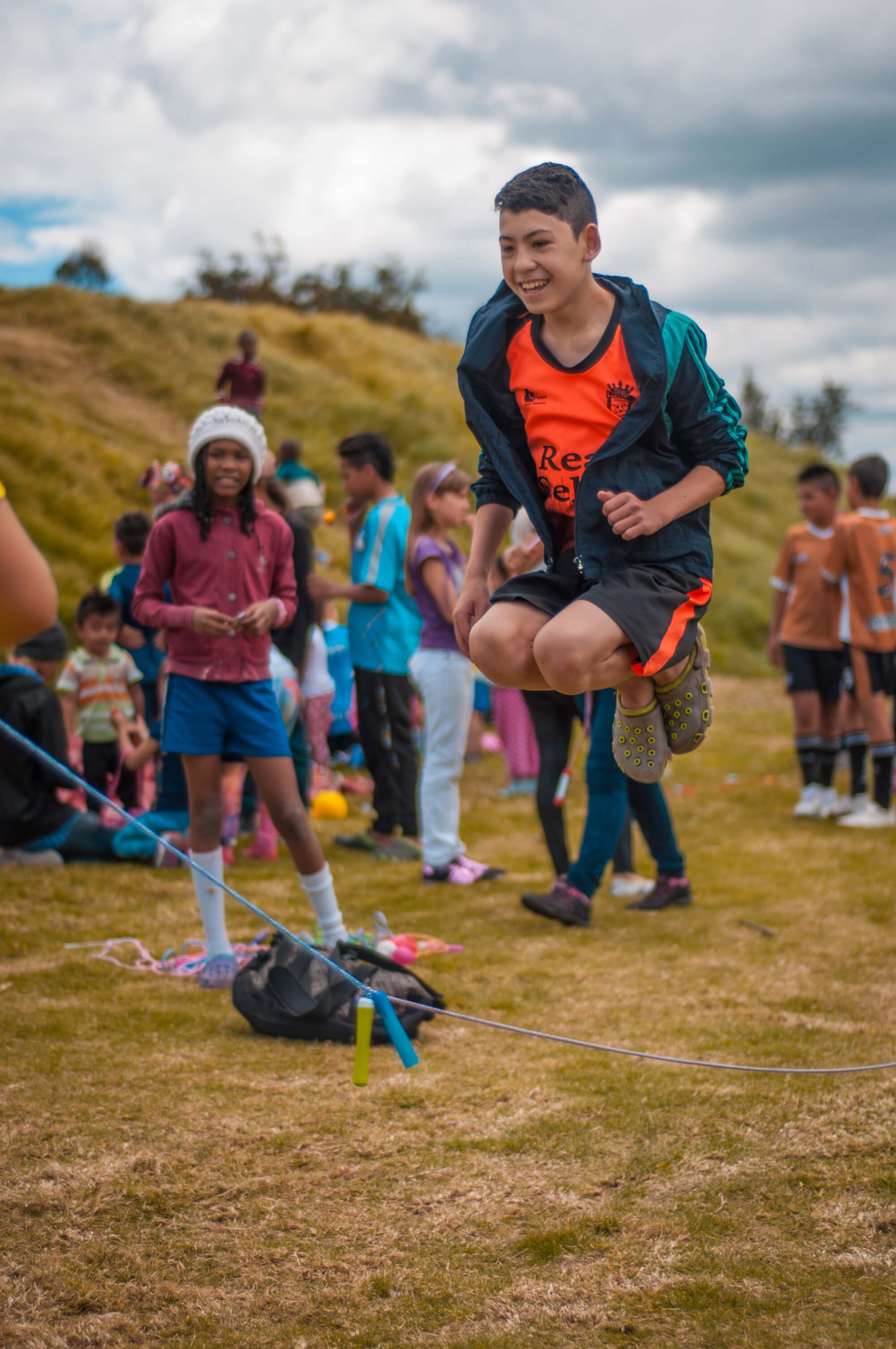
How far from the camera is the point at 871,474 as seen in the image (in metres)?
7.59

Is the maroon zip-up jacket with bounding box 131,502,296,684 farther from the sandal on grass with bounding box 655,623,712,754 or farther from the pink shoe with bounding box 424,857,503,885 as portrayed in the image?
the pink shoe with bounding box 424,857,503,885

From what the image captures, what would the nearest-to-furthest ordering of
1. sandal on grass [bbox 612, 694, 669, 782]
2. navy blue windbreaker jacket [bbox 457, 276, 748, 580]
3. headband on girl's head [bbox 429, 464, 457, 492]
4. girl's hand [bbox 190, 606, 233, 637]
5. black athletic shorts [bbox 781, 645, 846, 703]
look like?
navy blue windbreaker jacket [bbox 457, 276, 748, 580], sandal on grass [bbox 612, 694, 669, 782], girl's hand [bbox 190, 606, 233, 637], headband on girl's head [bbox 429, 464, 457, 492], black athletic shorts [bbox 781, 645, 846, 703]

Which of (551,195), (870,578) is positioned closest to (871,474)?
(870,578)

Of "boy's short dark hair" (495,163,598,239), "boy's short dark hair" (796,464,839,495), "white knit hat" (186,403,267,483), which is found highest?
"boy's short dark hair" (796,464,839,495)

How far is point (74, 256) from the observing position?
31.7 metres

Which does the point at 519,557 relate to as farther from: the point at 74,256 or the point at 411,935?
the point at 74,256

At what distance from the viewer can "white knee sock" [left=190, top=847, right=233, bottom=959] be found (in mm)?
4359

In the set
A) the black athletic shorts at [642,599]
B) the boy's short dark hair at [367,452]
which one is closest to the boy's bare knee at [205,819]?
the black athletic shorts at [642,599]

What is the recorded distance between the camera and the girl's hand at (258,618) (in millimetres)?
4141

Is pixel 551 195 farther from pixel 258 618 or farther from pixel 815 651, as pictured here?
pixel 815 651

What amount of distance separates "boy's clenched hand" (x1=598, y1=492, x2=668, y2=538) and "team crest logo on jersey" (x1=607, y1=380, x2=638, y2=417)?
22 centimetres

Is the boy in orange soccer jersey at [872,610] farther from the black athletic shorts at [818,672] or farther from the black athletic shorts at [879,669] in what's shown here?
the black athletic shorts at [818,672]

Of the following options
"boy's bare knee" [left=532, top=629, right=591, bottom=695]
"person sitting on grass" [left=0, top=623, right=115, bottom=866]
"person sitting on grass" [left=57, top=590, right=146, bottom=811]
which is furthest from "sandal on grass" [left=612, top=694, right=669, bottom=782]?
"person sitting on grass" [left=57, top=590, right=146, bottom=811]

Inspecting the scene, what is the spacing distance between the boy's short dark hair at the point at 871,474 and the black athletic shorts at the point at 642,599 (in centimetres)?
525
